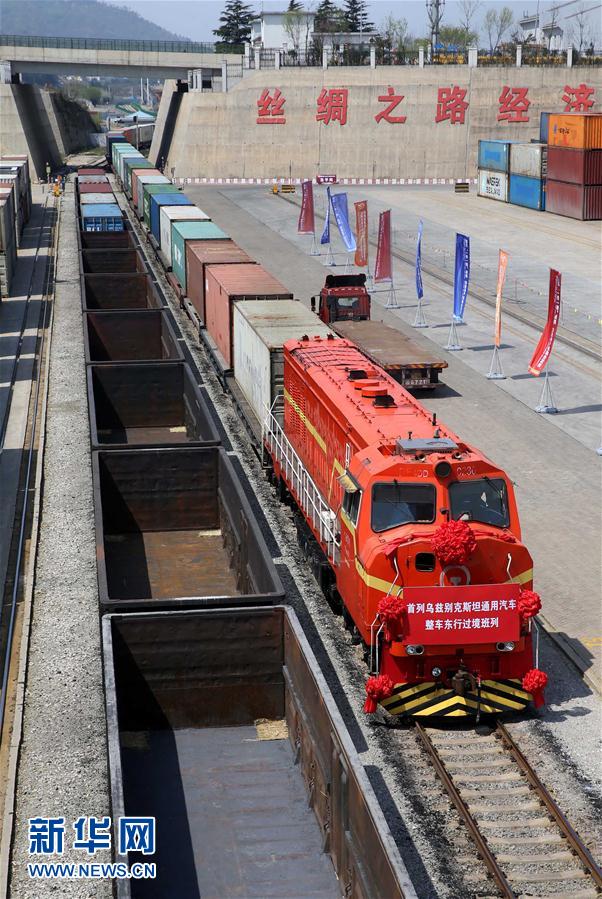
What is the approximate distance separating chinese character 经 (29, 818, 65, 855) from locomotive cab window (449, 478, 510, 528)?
6806 mm

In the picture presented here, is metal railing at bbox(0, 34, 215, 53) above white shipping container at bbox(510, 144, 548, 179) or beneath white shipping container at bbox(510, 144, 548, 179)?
above

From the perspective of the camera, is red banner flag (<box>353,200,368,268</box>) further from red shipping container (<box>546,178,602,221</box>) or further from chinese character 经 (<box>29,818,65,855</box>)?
chinese character 经 (<box>29,818,65,855</box>)

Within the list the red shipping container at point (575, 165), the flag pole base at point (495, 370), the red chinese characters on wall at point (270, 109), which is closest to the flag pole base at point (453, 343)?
the flag pole base at point (495, 370)

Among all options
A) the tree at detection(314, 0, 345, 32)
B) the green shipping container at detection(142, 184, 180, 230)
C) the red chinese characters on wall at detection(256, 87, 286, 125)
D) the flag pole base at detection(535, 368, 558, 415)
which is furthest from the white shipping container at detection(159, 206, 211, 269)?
the tree at detection(314, 0, 345, 32)

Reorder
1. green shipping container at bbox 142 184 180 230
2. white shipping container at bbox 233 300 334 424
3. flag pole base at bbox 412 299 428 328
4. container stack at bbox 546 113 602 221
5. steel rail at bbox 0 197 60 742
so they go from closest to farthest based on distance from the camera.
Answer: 1. steel rail at bbox 0 197 60 742
2. white shipping container at bbox 233 300 334 424
3. flag pole base at bbox 412 299 428 328
4. green shipping container at bbox 142 184 180 230
5. container stack at bbox 546 113 602 221

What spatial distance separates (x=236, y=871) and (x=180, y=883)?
2.02 feet

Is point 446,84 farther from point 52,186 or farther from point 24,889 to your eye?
point 24,889

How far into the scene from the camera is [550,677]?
1856cm

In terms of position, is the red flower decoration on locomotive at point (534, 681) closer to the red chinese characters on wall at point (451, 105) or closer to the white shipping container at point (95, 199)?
the white shipping container at point (95, 199)

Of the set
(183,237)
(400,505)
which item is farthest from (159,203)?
(400,505)

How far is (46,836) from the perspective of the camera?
13320 mm

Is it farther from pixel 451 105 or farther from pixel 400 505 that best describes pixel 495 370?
pixel 451 105

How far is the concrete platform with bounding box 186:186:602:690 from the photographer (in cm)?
2133

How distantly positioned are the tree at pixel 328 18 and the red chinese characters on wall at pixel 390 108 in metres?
67.1
